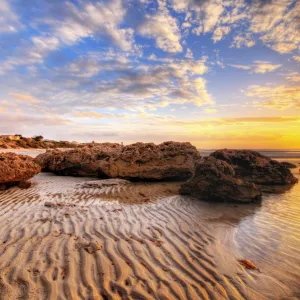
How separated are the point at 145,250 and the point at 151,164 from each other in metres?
7.39

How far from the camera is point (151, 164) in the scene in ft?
37.2

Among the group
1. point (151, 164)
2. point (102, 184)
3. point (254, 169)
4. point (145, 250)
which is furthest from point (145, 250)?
point (254, 169)

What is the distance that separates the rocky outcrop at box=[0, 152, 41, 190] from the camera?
8.64 m

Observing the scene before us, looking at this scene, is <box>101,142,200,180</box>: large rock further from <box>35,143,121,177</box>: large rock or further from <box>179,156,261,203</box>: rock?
<box>179,156,261,203</box>: rock

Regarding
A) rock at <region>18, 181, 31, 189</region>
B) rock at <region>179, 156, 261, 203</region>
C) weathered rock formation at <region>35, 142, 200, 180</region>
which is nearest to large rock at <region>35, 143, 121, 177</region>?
weathered rock formation at <region>35, 142, 200, 180</region>

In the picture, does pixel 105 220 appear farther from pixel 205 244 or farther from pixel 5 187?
pixel 5 187

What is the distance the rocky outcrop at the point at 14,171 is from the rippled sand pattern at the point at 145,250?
1.82 meters

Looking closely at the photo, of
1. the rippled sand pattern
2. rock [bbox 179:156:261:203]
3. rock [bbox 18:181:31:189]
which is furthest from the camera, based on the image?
rock [bbox 18:181:31:189]

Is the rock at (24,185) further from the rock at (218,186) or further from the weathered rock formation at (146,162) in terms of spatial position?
the rock at (218,186)

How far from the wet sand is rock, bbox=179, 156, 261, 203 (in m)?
0.67

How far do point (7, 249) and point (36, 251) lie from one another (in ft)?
1.58

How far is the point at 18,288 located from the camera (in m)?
2.93

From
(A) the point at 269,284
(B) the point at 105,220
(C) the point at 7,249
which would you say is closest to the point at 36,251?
(C) the point at 7,249

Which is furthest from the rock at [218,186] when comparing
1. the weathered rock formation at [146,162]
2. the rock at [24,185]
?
the rock at [24,185]
